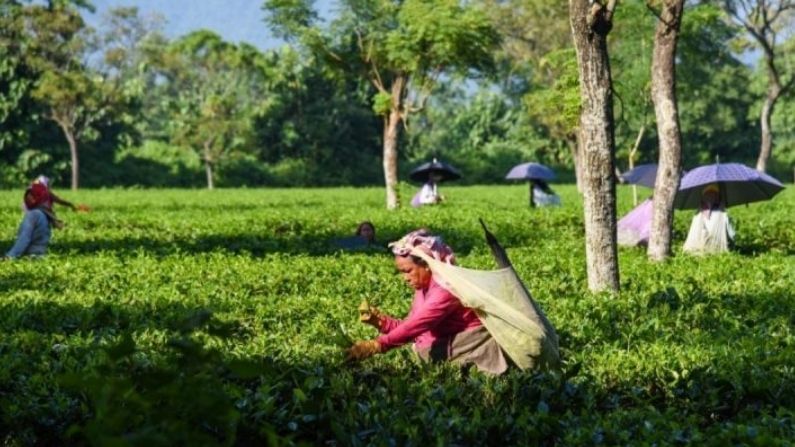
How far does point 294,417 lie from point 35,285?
7.56 metres

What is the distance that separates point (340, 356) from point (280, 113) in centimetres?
5741

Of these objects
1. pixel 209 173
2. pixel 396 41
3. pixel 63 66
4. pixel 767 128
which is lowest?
pixel 209 173

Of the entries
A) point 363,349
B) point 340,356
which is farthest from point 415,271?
point 340,356

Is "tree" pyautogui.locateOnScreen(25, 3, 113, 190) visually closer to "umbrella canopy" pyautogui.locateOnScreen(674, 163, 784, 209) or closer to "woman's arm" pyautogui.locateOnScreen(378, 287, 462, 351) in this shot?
"umbrella canopy" pyautogui.locateOnScreen(674, 163, 784, 209)

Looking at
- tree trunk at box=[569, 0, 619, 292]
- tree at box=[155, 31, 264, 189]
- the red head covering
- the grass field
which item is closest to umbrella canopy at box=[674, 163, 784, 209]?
the grass field

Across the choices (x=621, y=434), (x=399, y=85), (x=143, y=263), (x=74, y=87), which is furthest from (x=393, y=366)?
(x=74, y=87)

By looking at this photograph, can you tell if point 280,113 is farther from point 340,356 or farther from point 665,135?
point 340,356

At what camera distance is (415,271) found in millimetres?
7172

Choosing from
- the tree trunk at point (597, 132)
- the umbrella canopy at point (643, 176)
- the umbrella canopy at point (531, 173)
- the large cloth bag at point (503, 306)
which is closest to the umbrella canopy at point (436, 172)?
the umbrella canopy at point (531, 173)

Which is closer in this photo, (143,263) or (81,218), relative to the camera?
(143,263)

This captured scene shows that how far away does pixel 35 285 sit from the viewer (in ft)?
40.1

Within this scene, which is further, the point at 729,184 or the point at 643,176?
the point at 643,176

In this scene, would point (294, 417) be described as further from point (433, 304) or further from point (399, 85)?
point (399, 85)

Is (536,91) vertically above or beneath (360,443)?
above
